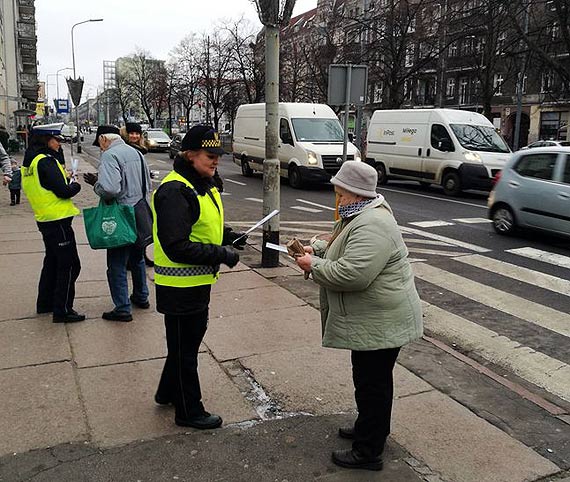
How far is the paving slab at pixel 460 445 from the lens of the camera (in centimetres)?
317

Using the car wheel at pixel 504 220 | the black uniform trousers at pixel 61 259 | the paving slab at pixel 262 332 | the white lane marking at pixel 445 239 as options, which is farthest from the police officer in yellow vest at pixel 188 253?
the car wheel at pixel 504 220

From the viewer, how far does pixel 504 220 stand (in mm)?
10594

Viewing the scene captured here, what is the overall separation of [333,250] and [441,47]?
30.7m

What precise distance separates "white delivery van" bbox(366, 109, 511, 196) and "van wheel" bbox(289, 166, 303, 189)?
10.6 feet

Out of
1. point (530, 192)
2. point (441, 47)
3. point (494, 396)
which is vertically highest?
point (441, 47)

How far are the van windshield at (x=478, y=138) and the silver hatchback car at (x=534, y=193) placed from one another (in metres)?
6.23

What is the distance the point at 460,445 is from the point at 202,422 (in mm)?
1515

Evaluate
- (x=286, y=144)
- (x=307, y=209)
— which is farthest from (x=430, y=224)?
(x=286, y=144)

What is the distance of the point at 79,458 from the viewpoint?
10.3 feet

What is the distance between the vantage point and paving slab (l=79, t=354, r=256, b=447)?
3463mm

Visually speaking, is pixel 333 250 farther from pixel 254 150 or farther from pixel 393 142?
pixel 254 150

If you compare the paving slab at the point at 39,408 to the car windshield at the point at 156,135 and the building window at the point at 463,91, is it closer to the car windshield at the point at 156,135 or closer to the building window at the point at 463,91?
the car windshield at the point at 156,135

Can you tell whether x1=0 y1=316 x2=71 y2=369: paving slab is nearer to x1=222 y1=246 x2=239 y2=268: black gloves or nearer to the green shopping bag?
the green shopping bag

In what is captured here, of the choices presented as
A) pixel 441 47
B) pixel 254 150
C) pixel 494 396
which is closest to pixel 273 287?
pixel 494 396
